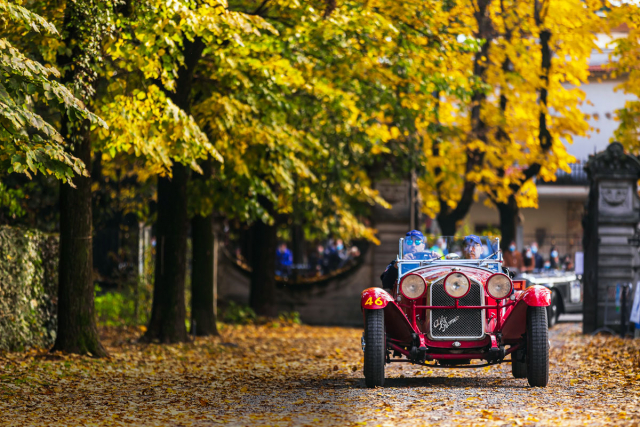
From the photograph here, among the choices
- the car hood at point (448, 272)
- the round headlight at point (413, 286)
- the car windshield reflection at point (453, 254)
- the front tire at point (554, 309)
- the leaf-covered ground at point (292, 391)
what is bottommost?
the leaf-covered ground at point (292, 391)

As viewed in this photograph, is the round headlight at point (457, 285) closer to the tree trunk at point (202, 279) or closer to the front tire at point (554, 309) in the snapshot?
the tree trunk at point (202, 279)

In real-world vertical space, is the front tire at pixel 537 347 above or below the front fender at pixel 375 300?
below

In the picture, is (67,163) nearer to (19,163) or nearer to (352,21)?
(19,163)

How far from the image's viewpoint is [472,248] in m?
12.4

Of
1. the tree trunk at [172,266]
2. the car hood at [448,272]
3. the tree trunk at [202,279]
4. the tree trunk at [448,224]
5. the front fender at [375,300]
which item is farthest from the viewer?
the tree trunk at [448,224]

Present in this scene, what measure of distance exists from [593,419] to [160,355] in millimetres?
9191

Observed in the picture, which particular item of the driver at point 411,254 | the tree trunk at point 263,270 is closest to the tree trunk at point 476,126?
the tree trunk at point 263,270

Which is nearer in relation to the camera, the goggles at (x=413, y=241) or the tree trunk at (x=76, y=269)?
the goggles at (x=413, y=241)

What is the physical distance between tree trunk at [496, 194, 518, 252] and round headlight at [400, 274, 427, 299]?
56.0 feet

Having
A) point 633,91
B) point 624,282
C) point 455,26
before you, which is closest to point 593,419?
point 455,26

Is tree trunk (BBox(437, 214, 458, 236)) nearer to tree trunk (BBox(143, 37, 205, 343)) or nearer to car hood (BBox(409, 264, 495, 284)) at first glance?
tree trunk (BBox(143, 37, 205, 343))

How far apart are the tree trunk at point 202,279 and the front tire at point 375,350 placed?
9695mm

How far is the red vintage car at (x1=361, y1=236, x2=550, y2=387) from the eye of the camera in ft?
35.0

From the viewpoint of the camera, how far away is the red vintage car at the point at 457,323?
10680 mm
